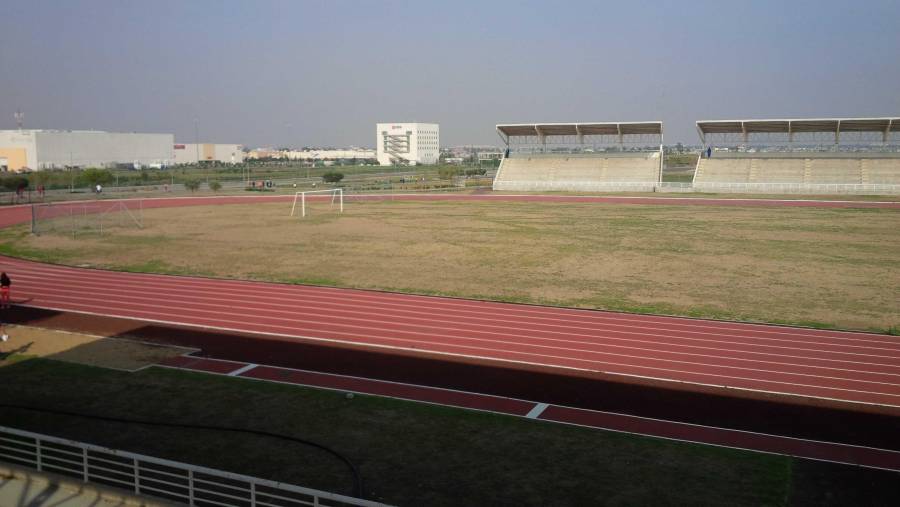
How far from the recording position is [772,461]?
29.5ft

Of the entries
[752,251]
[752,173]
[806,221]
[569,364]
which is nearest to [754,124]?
[752,173]

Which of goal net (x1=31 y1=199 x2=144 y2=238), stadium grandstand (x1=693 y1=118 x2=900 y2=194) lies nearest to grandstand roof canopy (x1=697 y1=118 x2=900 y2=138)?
stadium grandstand (x1=693 y1=118 x2=900 y2=194)

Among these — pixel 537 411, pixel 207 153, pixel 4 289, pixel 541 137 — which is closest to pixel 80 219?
pixel 4 289

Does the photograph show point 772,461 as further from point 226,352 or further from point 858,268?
point 858,268

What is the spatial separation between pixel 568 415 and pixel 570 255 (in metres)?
16.3

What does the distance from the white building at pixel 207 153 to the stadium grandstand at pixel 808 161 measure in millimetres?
107324

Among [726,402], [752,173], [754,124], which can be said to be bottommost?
[726,402]

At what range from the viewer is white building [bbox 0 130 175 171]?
94.5 metres

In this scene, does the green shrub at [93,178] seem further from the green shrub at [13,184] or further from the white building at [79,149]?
the white building at [79,149]

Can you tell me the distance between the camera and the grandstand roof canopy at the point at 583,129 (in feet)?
206

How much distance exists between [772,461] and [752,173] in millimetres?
55030

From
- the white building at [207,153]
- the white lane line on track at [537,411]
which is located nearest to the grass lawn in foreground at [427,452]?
the white lane line on track at [537,411]

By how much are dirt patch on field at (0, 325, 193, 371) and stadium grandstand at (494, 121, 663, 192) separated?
5089cm

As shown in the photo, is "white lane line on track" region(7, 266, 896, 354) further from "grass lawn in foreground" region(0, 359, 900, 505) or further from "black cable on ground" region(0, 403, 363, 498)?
"black cable on ground" region(0, 403, 363, 498)
